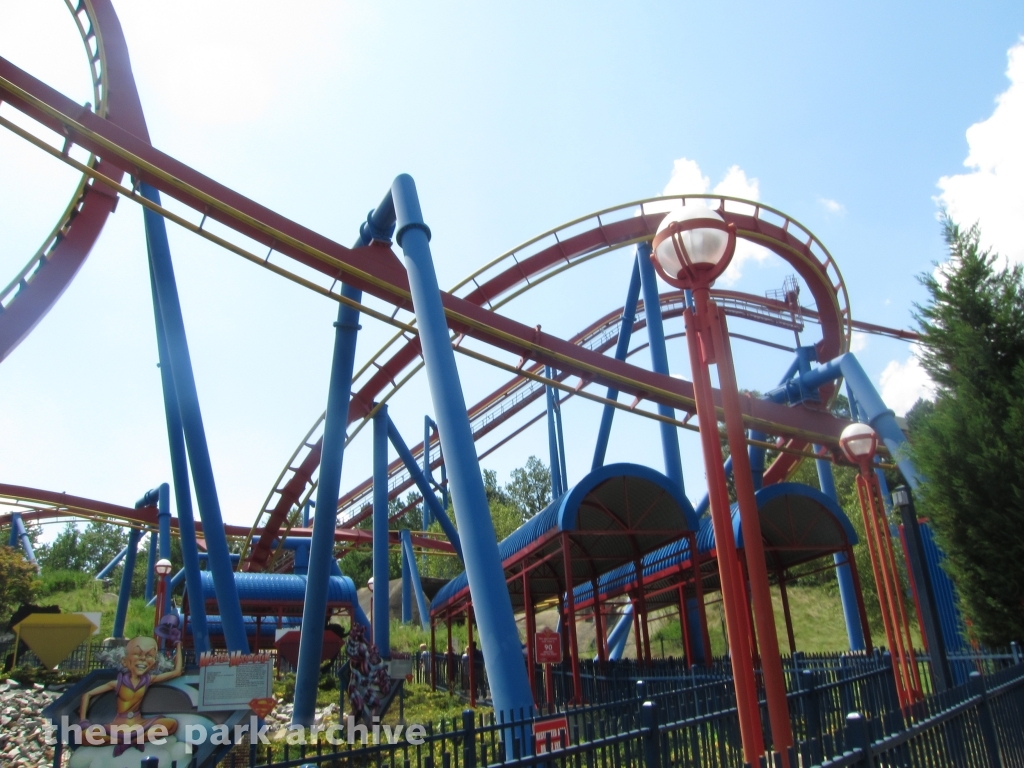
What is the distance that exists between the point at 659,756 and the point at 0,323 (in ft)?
37.7

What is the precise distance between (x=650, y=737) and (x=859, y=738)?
1.00 m

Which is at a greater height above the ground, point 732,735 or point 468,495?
point 468,495

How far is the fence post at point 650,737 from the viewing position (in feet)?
12.1

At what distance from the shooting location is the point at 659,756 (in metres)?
3.75

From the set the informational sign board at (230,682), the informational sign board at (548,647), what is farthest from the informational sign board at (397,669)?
the informational sign board at (230,682)

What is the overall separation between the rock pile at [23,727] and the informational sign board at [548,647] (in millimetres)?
5541

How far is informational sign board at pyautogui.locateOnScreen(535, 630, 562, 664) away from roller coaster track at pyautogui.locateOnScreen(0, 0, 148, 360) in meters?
8.66

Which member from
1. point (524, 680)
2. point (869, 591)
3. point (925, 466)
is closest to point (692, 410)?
point (925, 466)

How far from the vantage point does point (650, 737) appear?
147 inches

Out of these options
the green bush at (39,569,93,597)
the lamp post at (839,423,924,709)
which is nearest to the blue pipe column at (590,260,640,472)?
the lamp post at (839,423,924,709)

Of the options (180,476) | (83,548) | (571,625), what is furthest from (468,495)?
(83,548)

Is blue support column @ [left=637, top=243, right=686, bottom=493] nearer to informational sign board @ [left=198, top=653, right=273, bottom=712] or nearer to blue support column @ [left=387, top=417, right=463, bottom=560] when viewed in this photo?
blue support column @ [left=387, top=417, right=463, bottom=560]

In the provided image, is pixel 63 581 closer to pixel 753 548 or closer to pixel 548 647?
pixel 548 647

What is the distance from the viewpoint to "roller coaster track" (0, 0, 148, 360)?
1070cm
